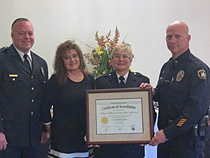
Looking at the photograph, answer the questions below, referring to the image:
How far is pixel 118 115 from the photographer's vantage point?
65.5 inches

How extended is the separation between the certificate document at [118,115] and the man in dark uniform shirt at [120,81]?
178mm

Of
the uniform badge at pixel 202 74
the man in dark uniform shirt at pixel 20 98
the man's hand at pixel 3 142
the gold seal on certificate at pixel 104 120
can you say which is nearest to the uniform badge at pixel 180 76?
the uniform badge at pixel 202 74

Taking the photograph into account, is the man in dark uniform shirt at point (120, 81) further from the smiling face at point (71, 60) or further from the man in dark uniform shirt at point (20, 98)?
the man in dark uniform shirt at point (20, 98)

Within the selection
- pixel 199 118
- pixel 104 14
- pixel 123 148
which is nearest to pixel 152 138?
pixel 123 148

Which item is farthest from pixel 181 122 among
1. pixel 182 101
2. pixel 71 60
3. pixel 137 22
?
pixel 137 22

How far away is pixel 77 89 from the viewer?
1798mm

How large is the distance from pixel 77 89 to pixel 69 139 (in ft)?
1.28

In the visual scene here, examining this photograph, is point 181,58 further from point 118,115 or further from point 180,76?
point 118,115

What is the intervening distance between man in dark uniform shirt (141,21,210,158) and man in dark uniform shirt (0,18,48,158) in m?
0.95

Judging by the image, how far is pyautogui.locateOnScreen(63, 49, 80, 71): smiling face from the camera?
1.83 metres

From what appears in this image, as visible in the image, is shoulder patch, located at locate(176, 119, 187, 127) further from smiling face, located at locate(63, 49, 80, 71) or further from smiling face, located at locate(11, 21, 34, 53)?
smiling face, located at locate(11, 21, 34, 53)

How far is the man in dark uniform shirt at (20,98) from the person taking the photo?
1834 millimetres

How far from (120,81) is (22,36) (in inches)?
36.9

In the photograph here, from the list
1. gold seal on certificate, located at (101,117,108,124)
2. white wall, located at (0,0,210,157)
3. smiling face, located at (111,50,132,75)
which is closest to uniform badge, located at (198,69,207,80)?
smiling face, located at (111,50,132,75)
